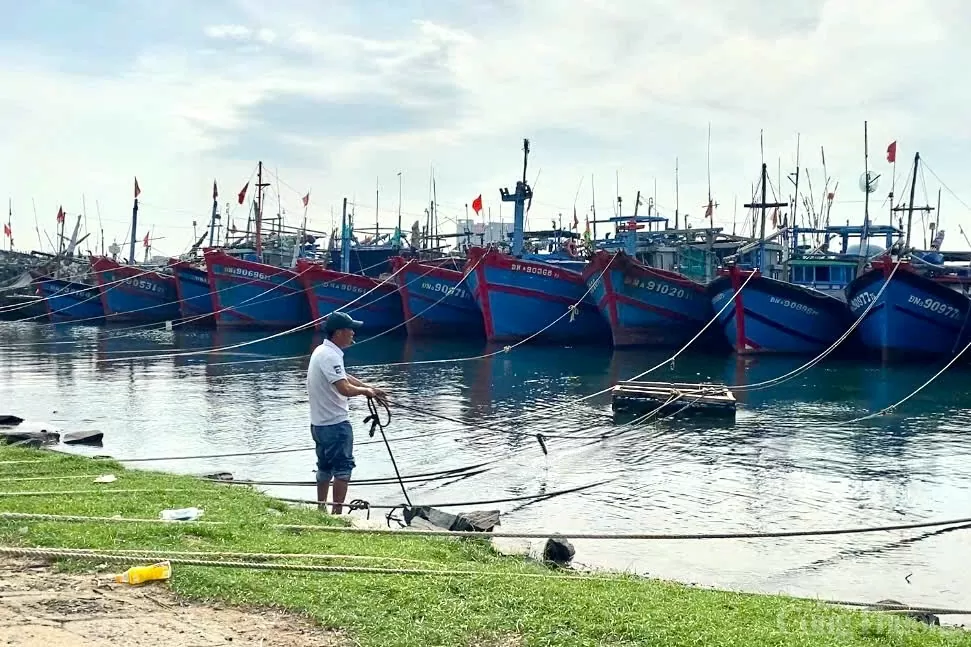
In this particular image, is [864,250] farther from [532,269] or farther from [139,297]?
[139,297]

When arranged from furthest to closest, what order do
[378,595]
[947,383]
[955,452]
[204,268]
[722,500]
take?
[204,268], [947,383], [955,452], [722,500], [378,595]

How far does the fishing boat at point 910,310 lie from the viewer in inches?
1124

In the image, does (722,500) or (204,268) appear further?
(204,268)

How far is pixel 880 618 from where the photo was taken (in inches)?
220

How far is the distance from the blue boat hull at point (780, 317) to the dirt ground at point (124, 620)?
2819 cm

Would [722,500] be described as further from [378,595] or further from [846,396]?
[846,396]

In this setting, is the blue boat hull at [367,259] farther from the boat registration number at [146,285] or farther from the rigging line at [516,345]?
the rigging line at [516,345]

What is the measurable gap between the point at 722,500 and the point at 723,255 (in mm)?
26704

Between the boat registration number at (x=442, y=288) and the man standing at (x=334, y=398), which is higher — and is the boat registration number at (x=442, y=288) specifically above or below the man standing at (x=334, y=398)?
above

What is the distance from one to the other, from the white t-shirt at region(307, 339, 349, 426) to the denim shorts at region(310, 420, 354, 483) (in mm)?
67

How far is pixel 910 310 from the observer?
28969 millimetres

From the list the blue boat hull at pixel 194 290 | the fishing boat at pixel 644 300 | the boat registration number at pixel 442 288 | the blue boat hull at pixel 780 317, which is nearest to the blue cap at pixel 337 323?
the blue boat hull at pixel 780 317

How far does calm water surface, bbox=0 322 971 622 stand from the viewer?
9469 millimetres

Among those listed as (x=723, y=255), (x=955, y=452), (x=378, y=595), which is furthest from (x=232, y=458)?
(x=723, y=255)
